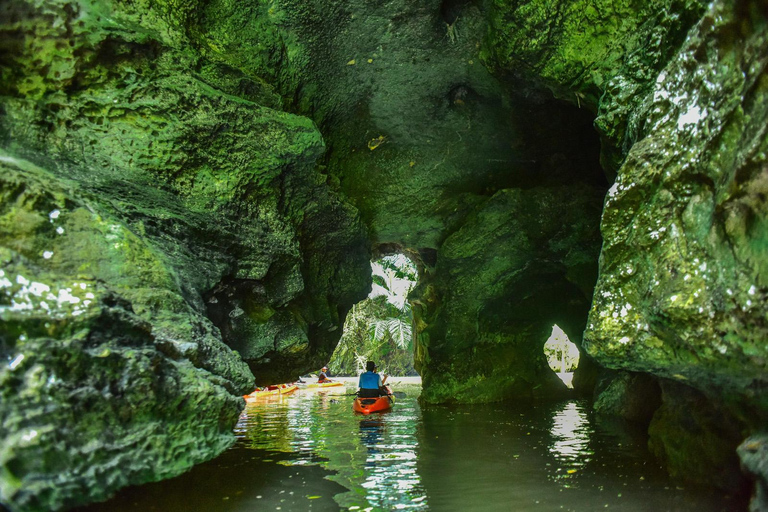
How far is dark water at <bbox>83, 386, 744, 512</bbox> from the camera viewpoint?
3713 millimetres

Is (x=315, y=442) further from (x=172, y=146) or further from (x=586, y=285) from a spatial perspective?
(x=586, y=285)

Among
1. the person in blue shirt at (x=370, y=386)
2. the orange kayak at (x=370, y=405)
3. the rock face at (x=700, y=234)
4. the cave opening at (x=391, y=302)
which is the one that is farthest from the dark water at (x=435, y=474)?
the cave opening at (x=391, y=302)

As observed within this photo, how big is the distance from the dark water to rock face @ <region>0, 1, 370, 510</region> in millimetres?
830

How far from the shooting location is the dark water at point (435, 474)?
3.71m

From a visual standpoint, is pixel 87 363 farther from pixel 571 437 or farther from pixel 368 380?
pixel 368 380

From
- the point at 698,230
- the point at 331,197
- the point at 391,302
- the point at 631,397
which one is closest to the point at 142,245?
the point at 331,197

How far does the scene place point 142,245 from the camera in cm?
403

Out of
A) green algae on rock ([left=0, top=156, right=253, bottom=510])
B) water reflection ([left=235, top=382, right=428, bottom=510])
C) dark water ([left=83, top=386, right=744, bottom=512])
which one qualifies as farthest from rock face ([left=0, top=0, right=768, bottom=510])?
water reflection ([left=235, top=382, right=428, bottom=510])

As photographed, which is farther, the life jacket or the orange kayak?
the life jacket

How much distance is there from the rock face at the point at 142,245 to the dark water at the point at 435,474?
0.83m

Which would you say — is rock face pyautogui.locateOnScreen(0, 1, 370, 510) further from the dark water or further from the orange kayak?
the orange kayak

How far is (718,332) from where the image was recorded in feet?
9.73

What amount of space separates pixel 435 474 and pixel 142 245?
3.16 metres

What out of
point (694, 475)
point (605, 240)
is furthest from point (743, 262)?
point (694, 475)
